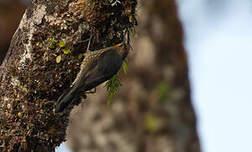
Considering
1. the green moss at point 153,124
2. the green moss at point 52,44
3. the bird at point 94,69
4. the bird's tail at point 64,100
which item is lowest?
the bird's tail at point 64,100

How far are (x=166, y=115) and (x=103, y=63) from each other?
16.7 ft

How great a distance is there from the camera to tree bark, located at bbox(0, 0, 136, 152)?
11.3 ft

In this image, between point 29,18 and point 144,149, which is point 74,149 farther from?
point 29,18

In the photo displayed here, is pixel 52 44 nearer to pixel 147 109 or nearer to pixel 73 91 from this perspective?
pixel 73 91

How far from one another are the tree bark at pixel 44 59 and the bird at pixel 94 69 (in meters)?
0.05

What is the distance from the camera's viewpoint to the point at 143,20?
27.9ft

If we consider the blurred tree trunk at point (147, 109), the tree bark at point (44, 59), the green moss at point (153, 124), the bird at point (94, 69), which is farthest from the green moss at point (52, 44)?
the green moss at point (153, 124)

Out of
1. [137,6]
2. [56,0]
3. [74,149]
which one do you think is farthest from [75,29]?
[74,149]

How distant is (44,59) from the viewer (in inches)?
136

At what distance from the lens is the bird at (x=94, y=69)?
11.4ft

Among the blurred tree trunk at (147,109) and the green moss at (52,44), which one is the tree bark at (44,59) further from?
the blurred tree trunk at (147,109)

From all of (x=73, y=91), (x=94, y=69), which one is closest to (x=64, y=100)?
(x=73, y=91)

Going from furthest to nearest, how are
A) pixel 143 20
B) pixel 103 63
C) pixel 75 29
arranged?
pixel 143 20, pixel 103 63, pixel 75 29

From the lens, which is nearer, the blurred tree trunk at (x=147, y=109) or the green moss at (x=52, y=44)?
the green moss at (x=52, y=44)
